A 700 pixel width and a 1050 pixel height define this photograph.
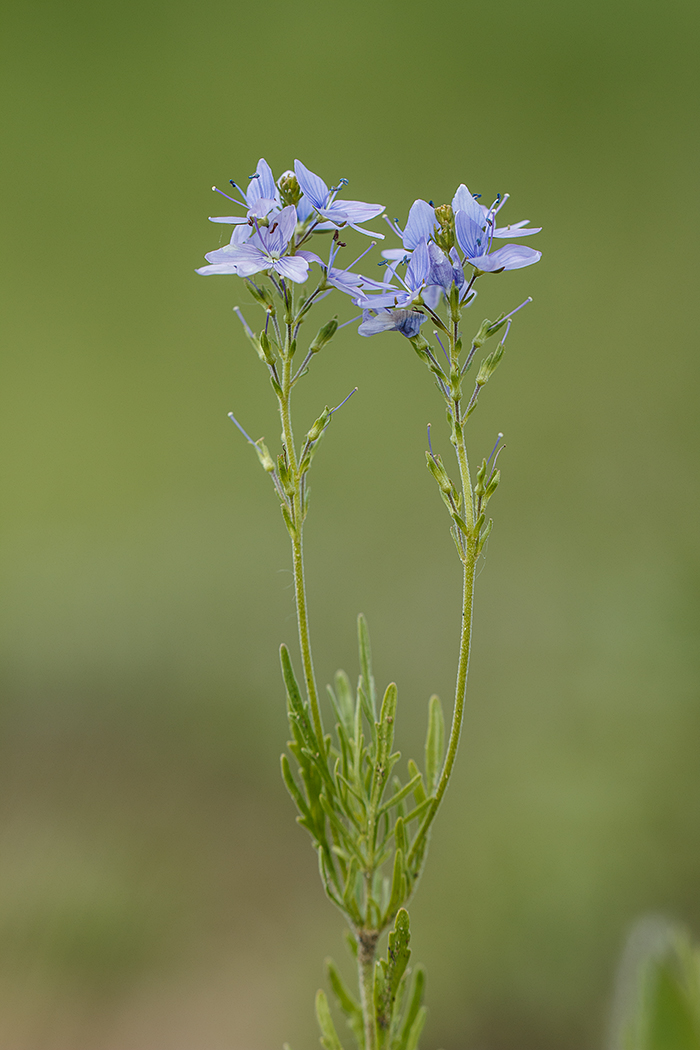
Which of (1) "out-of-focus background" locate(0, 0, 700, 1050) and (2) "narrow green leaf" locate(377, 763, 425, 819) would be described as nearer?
(2) "narrow green leaf" locate(377, 763, 425, 819)

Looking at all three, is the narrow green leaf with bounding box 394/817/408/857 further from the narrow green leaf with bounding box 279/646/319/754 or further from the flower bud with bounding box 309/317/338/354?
the flower bud with bounding box 309/317/338/354

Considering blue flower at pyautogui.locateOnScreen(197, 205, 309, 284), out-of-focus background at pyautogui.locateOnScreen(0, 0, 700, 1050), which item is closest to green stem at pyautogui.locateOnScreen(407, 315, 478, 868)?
blue flower at pyautogui.locateOnScreen(197, 205, 309, 284)

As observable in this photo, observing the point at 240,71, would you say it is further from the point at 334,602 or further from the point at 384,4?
the point at 334,602

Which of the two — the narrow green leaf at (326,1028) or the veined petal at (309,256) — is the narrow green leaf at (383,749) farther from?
the veined petal at (309,256)

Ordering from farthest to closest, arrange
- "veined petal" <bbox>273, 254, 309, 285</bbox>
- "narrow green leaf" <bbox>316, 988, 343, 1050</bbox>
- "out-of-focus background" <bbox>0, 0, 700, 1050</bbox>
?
"out-of-focus background" <bbox>0, 0, 700, 1050</bbox>
"narrow green leaf" <bbox>316, 988, 343, 1050</bbox>
"veined petal" <bbox>273, 254, 309, 285</bbox>

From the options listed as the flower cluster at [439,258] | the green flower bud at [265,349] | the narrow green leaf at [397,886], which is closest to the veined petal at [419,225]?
the flower cluster at [439,258]

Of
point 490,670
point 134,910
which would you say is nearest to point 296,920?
point 134,910

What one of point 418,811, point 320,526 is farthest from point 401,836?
point 320,526
